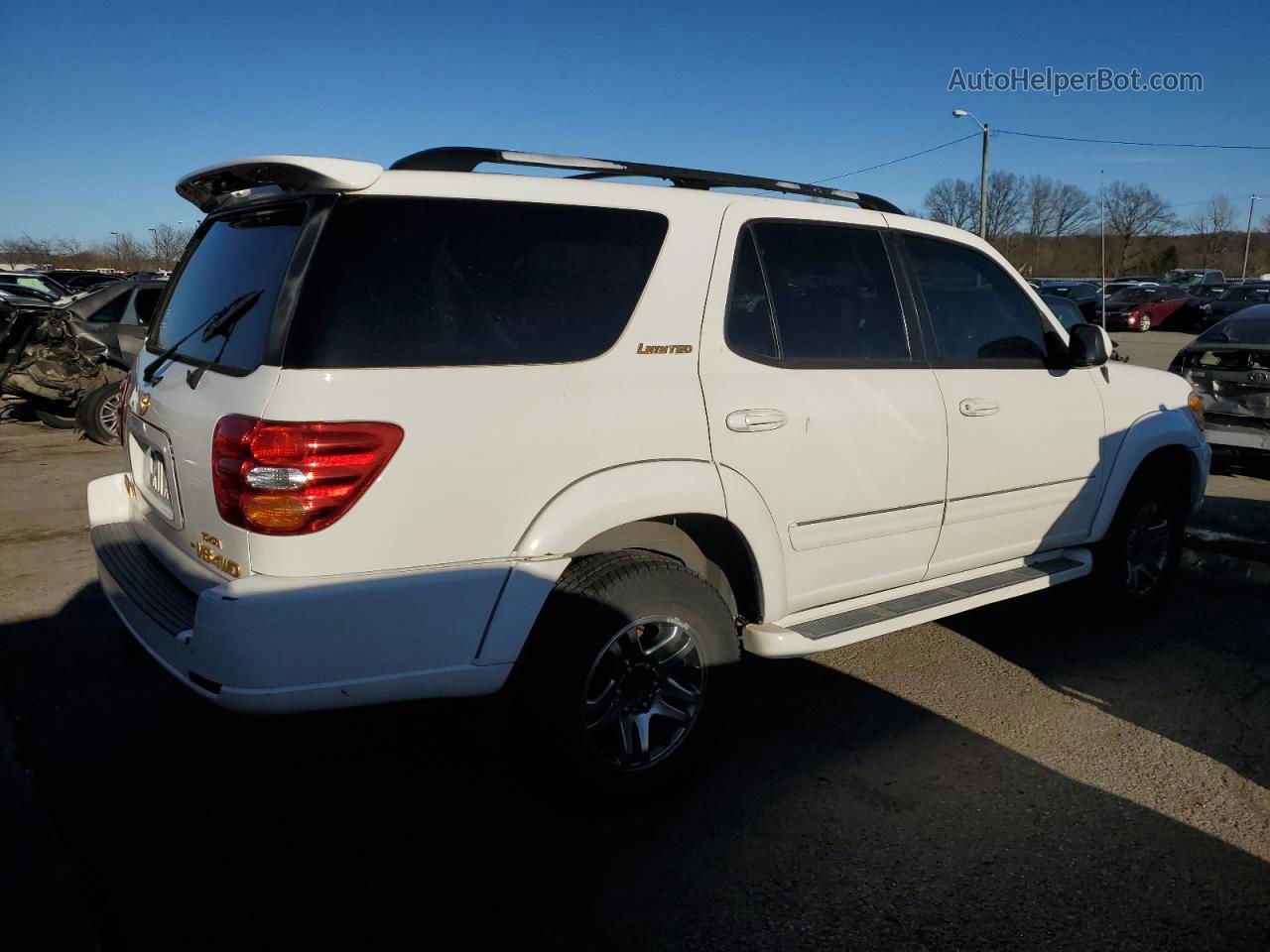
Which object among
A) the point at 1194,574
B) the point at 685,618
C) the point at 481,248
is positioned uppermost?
the point at 481,248

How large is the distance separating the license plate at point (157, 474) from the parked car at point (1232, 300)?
101 feet

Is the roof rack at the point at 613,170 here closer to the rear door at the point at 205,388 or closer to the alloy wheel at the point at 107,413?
the rear door at the point at 205,388

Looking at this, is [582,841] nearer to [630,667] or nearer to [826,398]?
[630,667]

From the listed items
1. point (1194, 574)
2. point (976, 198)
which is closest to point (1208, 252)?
point (976, 198)

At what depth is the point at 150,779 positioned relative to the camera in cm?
329

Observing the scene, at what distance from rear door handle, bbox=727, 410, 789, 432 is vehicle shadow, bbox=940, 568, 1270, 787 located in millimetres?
2023

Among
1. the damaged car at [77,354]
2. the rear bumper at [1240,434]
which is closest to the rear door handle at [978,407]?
the rear bumper at [1240,434]

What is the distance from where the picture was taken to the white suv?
2.49 meters

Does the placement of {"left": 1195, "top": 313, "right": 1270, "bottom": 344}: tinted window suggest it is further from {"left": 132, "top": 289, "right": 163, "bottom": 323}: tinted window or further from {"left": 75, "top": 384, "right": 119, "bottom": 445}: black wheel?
{"left": 132, "top": 289, "right": 163, "bottom": 323}: tinted window

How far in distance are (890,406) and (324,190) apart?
6.93 ft

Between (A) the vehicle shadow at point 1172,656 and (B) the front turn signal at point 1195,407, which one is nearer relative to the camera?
(A) the vehicle shadow at point 1172,656

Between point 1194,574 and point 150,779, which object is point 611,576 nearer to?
point 150,779

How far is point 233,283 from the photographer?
298 cm

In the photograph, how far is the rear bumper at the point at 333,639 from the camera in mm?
2422
